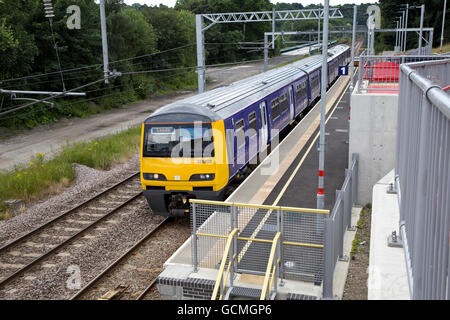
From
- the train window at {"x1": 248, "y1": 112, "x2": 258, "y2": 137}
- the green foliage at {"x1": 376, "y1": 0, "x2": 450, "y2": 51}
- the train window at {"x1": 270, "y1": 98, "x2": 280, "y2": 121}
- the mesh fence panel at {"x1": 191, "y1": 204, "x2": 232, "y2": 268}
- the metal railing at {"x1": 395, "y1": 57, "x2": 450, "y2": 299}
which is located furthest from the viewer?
the green foliage at {"x1": 376, "y1": 0, "x2": 450, "y2": 51}

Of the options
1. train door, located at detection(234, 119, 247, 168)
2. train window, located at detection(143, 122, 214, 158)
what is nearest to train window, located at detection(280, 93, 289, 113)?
train door, located at detection(234, 119, 247, 168)

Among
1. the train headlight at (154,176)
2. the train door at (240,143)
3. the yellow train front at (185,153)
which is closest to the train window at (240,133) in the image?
the train door at (240,143)

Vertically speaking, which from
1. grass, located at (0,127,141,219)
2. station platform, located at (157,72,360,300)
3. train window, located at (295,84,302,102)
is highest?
train window, located at (295,84,302,102)

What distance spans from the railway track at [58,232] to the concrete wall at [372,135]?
6957 mm

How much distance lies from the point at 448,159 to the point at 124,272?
8.57 m

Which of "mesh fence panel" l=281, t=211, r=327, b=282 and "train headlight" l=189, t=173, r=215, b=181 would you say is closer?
"mesh fence panel" l=281, t=211, r=327, b=282

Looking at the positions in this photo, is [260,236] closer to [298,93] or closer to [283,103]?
[283,103]

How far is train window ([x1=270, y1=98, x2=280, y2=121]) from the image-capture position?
17.6 meters

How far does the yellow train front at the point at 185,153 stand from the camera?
11758 mm

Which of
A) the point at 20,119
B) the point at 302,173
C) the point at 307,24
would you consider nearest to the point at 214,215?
the point at 302,173

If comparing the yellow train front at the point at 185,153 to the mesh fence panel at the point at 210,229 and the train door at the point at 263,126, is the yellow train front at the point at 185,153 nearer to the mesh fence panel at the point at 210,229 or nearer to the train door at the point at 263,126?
the mesh fence panel at the point at 210,229

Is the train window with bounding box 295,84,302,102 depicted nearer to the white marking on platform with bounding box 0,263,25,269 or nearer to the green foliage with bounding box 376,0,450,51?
the white marking on platform with bounding box 0,263,25,269

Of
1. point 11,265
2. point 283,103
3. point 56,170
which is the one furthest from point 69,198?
point 283,103

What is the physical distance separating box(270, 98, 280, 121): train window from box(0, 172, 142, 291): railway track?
558 cm
